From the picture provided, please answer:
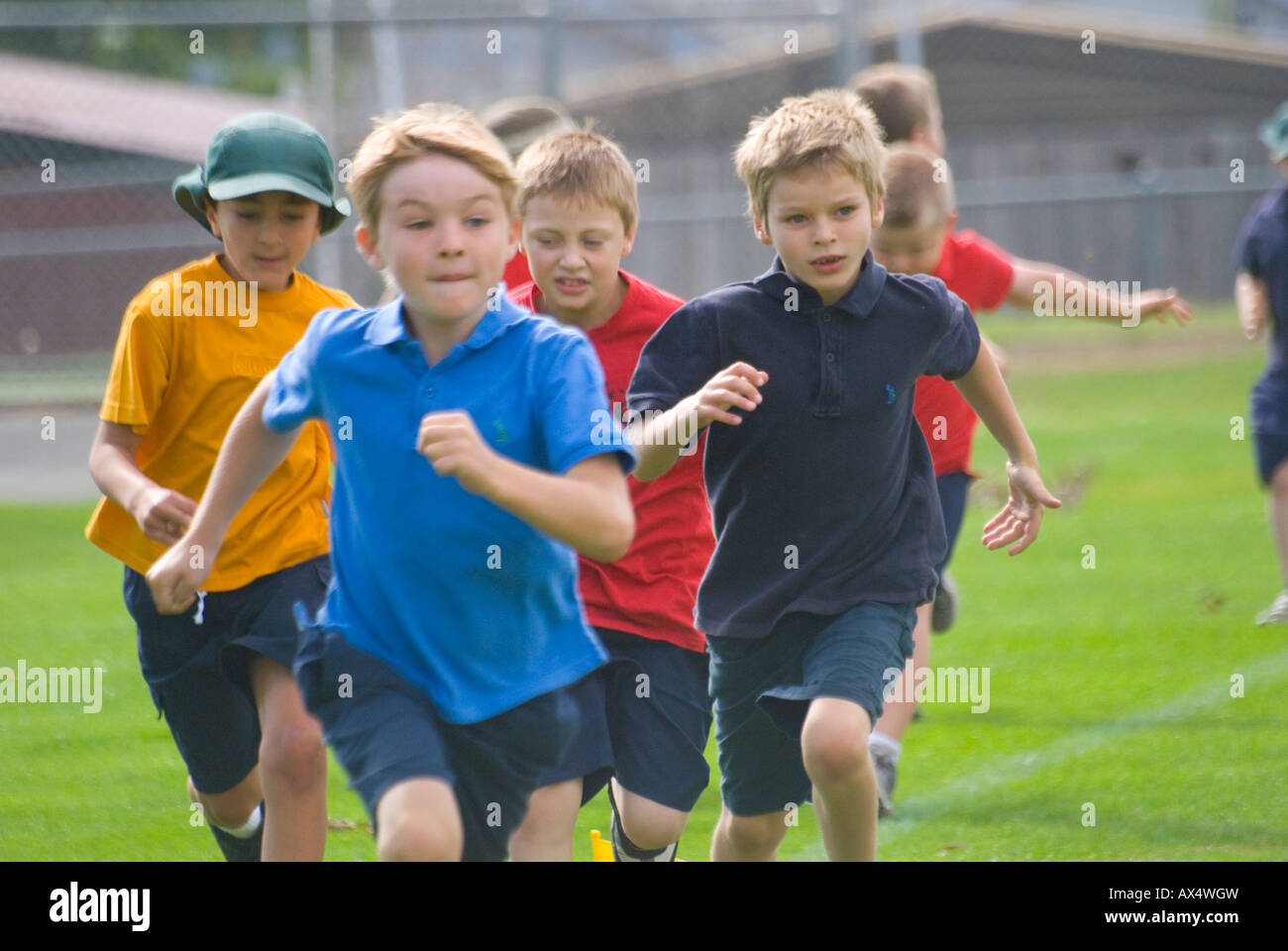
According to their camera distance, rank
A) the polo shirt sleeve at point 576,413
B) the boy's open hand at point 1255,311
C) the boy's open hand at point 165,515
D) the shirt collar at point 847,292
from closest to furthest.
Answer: the polo shirt sleeve at point 576,413 → the boy's open hand at point 165,515 → the shirt collar at point 847,292 → the boy's open hand at point 1255,311

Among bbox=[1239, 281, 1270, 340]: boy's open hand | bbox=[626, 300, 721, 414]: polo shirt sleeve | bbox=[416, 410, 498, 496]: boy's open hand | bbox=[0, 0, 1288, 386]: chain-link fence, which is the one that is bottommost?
bbox=[416, 410, 498, 496]: boy's open hand

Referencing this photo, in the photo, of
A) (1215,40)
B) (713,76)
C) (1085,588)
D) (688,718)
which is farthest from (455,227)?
(1215,40)

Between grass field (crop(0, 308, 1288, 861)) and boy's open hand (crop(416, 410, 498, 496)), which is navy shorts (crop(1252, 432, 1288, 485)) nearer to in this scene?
grass field (crop(0, 308, 1288, 861))

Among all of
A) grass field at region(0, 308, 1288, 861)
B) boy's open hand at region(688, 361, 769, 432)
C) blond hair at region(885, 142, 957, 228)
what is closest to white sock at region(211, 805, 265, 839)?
grass field at region(0, 308, 1288, 861)

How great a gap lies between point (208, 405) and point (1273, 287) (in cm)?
551

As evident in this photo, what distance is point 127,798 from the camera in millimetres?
5555

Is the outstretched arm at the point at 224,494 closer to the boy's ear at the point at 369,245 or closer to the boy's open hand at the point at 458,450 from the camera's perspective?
the boy's ear at the point at 369,245

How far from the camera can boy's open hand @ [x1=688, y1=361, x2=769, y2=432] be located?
328 centimetres

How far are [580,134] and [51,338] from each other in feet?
58.5

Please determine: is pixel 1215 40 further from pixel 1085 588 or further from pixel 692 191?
pixel 1085 588

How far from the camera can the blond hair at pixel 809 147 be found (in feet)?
12.4

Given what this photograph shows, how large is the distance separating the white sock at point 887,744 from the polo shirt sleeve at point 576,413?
2.42m

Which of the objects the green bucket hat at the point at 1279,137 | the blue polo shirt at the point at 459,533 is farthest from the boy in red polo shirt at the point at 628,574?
the green bucket hat at the point at 1279,137

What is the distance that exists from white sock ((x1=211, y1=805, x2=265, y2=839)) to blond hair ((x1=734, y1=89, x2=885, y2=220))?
2.00m
